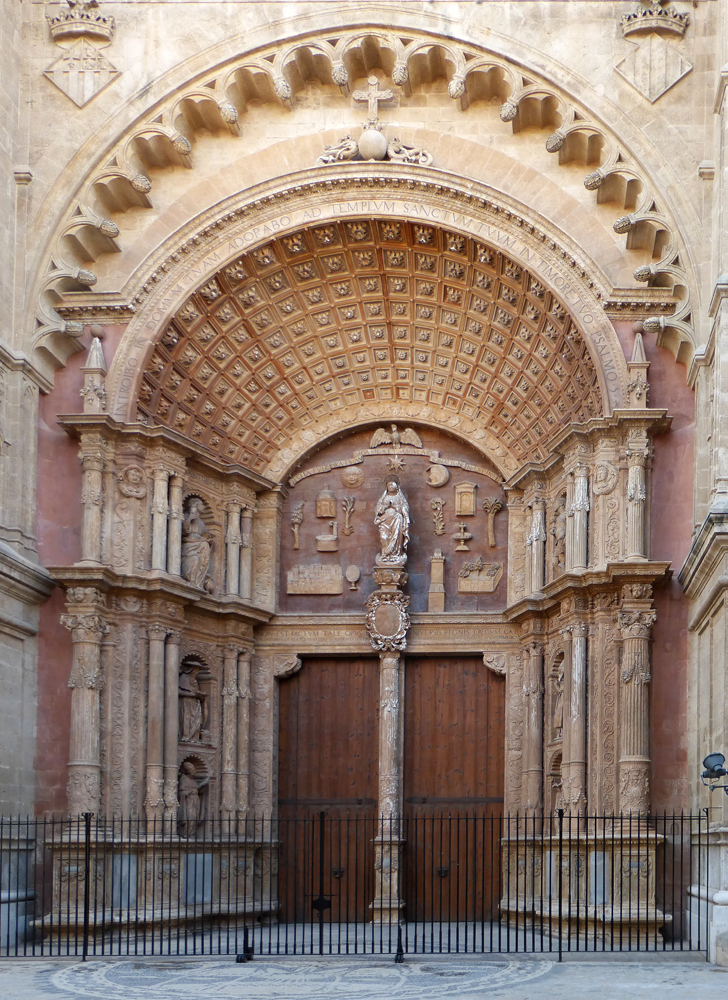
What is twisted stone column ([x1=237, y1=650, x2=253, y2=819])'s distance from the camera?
20547 millimetres

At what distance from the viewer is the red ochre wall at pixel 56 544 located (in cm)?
1878

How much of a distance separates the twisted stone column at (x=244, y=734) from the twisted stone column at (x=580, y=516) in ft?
16.8

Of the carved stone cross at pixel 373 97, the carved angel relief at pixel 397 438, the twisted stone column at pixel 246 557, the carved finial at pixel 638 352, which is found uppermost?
the carved stone cross at pixel 373 97

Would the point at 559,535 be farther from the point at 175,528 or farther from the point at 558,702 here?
the point at 175,528

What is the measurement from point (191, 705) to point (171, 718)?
92 cm

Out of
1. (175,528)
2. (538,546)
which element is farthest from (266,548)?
(538,546)

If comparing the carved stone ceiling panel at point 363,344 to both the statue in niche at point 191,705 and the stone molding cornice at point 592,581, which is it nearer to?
the stone molding cornice at point 592,581

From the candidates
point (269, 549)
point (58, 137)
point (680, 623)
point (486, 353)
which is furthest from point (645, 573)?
point (58, 137)

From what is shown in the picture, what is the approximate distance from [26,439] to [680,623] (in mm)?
8681

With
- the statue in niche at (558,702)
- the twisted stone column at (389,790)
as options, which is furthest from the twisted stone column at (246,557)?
the statue in niche at (558,702)

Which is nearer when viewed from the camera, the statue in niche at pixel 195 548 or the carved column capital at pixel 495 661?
the statue in niche at pixel 195 548

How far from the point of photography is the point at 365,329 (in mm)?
21422

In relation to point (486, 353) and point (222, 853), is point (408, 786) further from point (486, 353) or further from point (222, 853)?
point (486, 353)

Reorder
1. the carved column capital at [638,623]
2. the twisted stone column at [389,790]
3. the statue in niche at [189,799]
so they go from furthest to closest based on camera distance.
A: the twisted stone column at [389,790] < the statue in niche at [189,799] < the carved column capital at [638,623]
